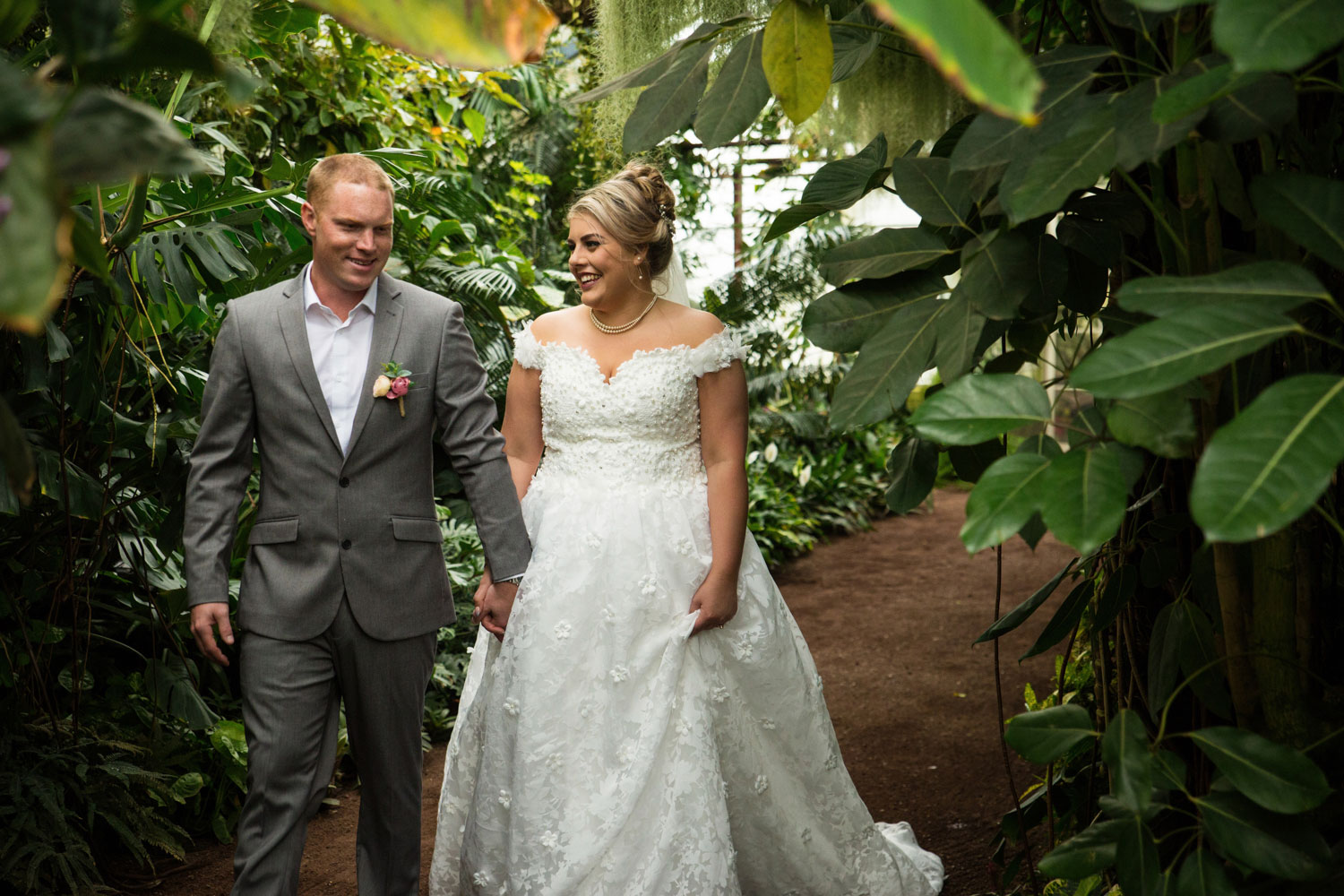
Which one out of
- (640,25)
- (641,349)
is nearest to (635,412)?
(641,349)

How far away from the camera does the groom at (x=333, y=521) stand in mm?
2322

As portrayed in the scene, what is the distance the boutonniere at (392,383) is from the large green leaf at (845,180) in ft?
3.75

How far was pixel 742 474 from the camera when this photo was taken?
276cm

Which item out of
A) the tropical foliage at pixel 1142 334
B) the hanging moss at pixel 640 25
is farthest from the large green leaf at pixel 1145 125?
the hanging moss at pixel 640 25

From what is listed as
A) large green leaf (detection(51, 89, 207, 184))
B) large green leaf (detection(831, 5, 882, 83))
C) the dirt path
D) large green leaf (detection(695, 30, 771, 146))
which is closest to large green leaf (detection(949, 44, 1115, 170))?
large green leaf (detection(695, 30, 771, 146))

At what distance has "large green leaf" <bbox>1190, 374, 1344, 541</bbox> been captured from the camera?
653 mm

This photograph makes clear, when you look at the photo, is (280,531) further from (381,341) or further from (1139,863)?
(1139,863)

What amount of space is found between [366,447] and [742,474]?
0.92 metres

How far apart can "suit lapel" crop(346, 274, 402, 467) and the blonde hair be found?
0.75 feet

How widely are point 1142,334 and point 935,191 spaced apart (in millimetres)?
592

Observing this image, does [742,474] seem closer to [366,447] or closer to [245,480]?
[366,447]

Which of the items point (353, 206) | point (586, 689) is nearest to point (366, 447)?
point (353, 206)

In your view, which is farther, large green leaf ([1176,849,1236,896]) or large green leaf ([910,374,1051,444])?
large green leaf ([1176,849,1236,896])

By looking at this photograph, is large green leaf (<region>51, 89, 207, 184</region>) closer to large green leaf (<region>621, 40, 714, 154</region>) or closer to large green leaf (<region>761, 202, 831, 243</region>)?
large green leaf (<region>621, 40, 714, 154</region>)
